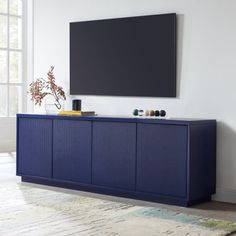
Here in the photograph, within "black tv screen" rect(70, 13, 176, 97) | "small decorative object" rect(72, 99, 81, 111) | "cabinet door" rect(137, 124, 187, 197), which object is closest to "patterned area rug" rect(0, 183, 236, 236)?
"cabinet door" rect(137, 124, 187, 197)

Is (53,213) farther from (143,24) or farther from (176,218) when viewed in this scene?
(143,24)

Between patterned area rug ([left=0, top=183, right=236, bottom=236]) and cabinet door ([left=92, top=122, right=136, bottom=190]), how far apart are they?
29cm

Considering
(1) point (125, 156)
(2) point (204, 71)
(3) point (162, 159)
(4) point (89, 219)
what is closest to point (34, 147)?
(1) point (125, 156)

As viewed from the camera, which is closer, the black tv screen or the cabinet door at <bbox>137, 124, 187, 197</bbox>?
the cabinet door at <bbox>137, 124, 187, 197</bbox>

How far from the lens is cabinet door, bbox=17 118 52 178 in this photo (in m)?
5.54

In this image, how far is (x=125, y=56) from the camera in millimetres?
5457

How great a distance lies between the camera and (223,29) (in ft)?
15.9

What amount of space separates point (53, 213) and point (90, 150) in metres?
1.08

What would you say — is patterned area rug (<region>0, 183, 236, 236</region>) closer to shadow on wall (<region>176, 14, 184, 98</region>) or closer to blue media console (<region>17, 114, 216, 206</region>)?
blue media console (<region>17, 114, 216, 206</region>)

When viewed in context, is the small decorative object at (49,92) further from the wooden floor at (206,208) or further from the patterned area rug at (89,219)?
the patterned area rug at (89,219)

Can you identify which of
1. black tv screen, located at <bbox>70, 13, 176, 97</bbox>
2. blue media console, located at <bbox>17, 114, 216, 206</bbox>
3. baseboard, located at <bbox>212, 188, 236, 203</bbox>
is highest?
black tv screen, located at <bbox>70, 13, 176, 97</bbox>

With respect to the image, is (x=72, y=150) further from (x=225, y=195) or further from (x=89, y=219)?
(x=225, y=195)

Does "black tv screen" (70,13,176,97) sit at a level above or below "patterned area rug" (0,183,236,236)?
above

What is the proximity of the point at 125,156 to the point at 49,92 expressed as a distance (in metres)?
1.67
